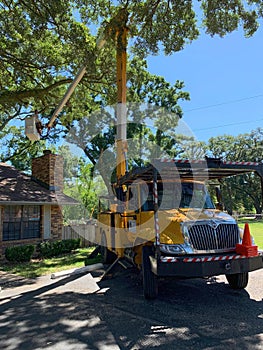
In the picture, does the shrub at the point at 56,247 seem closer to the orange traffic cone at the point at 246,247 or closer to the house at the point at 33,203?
the house at the point at 33,203

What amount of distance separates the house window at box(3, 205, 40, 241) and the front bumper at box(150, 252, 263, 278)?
364 inches

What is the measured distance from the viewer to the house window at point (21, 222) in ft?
42.5

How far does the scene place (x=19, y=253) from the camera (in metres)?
12.2

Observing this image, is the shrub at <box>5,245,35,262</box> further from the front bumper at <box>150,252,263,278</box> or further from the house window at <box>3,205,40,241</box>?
the front bumper at <box>150,252,263,278</box>

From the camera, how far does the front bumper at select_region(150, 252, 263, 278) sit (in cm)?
536

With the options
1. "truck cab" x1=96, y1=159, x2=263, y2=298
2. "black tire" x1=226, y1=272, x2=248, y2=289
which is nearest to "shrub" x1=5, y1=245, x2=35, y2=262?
"truck cab" x1=96, y1=159, x2=263, y2=298

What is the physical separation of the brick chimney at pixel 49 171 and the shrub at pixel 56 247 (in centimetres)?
295

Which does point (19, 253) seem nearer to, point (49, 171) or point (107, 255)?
point (107, 255)

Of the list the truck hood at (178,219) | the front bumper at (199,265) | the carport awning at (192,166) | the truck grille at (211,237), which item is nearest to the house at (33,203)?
the carport awning at (192,166)

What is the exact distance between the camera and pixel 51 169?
1566 centimetres

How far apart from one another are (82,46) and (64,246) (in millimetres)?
8863

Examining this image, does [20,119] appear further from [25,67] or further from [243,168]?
[243,168]

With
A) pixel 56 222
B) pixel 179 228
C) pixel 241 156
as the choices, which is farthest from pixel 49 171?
pixel 241 156

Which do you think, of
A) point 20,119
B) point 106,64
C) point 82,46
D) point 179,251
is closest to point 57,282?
point 179,251
